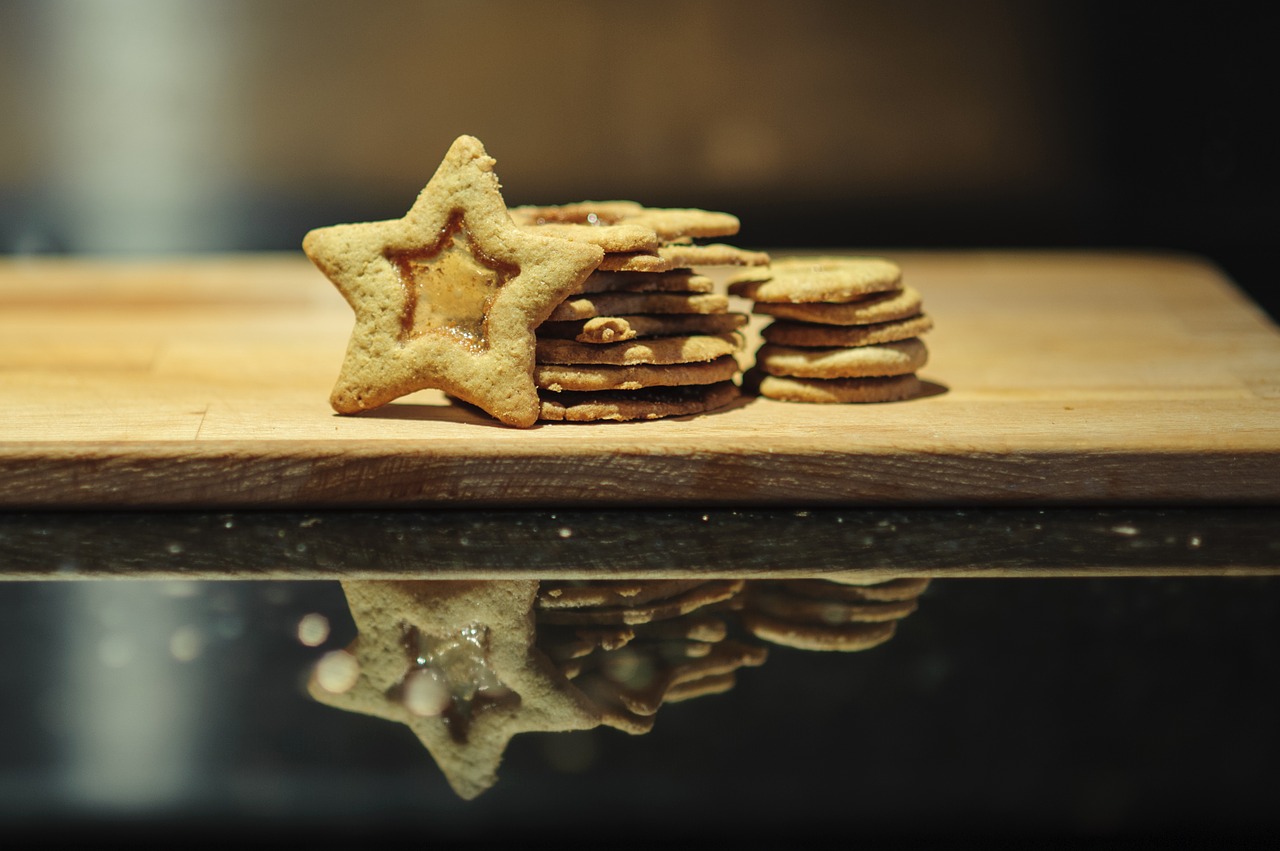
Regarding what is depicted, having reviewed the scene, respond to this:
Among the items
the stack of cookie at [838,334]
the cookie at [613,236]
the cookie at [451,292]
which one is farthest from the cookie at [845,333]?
the cookie at [451,292]

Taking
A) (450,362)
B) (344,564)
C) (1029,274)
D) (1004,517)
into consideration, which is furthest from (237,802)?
(1029,274)

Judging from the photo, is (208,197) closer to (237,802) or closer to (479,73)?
(479,73)

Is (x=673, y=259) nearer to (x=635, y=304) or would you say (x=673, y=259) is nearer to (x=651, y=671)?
(x=635, y=304)

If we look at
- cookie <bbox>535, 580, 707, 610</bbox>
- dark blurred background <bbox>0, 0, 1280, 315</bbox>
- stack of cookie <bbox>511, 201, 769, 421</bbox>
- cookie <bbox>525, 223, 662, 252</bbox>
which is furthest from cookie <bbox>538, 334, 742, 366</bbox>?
dark blurred background <bbox>0, 0, 1280, 315</bbox>

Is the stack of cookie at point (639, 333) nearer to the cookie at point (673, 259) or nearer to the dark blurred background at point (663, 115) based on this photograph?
the cookie at point (673, 259)

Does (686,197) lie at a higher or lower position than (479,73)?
lower

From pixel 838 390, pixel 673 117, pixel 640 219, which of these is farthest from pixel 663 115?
pixel 838 390
